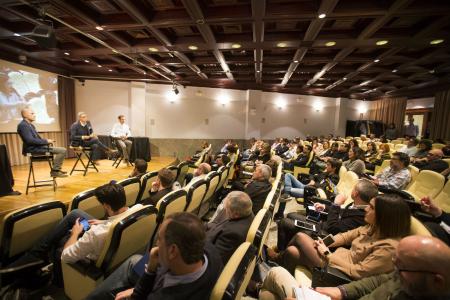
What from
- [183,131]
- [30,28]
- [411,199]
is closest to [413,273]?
[411,199]

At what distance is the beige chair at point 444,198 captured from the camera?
116 inches

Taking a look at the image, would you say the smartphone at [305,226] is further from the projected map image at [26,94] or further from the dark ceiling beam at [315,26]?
the projected map image at [26,94]

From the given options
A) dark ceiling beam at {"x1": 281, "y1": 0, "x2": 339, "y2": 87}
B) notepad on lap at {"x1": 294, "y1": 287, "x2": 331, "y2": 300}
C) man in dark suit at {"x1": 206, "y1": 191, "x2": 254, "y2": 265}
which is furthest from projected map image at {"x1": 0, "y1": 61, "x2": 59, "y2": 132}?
notepad on lap at {"x1": 294, "y1": 287, "x2": 331, "y2": 300}

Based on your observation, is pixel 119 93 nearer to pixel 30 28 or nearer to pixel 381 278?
pixel 30 28

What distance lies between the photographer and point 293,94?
11609 millimetres

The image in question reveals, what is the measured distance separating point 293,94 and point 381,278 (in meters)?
11.1

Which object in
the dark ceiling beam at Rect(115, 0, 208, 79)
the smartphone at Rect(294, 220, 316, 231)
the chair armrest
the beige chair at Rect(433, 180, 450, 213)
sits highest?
the dark ceiling beam at Rect(115, 0, 208, 79)

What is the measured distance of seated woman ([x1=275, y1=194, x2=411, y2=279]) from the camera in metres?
1.48

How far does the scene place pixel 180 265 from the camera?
1066 mm

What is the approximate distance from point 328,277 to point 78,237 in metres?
1.85

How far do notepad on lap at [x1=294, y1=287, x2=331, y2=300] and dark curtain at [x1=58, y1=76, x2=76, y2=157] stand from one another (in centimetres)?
901

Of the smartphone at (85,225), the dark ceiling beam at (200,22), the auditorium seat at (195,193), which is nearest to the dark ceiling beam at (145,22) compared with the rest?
the dark ceiling beam at (200,22)

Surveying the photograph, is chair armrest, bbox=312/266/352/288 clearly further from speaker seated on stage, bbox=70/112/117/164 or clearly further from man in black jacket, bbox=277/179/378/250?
A: speaker seated on stage, bbox=70/112/117/164

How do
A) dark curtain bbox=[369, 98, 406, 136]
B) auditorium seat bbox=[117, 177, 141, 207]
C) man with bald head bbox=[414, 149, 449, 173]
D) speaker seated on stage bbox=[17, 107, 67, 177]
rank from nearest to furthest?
auditorium seat bbox=[117, 177, 141, 207] < speaker seated on stage bbox=[17, 107, 67, 177] < man with bald head bbox=[414, 149, 449, 173] < dark curtain bbox=[369, 98, 406, 136]
